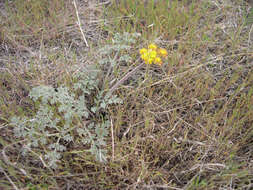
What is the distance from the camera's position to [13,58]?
2209 mm

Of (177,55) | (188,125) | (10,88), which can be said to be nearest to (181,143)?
(188,125)

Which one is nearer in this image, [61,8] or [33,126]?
[33,126]

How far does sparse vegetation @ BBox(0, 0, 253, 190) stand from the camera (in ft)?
4.64

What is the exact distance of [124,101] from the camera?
175 cm

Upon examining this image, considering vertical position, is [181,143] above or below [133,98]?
below

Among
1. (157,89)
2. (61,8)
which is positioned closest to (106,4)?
(61,8)

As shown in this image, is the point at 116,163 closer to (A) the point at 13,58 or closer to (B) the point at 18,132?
(B) the point at 18,132

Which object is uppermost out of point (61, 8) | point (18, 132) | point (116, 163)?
point (61, 8)

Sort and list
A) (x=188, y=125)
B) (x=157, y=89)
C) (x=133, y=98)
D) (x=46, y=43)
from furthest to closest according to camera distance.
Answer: (x=46, y=43) < (x=157, y=89) < (x=133, y=98) < (x=188, y=125)

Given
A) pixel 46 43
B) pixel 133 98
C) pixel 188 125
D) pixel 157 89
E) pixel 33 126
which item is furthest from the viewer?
pixel 46 43

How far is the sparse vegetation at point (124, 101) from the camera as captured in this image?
1.42 meters

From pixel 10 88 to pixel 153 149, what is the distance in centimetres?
141

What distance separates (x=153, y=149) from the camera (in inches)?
61.9

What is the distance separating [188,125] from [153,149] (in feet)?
1.19
